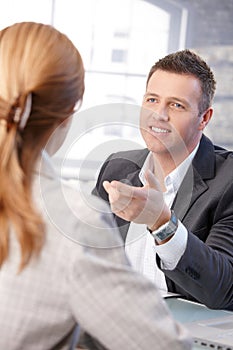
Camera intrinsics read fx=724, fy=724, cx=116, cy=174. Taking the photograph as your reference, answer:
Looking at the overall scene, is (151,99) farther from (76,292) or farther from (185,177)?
(76,292)

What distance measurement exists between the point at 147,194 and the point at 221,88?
10.3ft

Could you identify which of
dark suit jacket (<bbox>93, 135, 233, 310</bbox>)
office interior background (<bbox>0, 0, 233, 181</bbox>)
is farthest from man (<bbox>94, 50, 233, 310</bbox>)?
office interior background (<bbox>0, 0, 233, 181</bbox>)

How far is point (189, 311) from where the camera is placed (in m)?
1.50

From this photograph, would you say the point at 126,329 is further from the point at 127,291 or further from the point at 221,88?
the point at 221,88

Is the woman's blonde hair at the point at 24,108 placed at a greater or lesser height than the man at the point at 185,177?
greater

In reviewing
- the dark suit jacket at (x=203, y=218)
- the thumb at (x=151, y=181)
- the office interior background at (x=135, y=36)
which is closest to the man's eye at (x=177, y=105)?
the dark suit jacket at (x=203, y=218)

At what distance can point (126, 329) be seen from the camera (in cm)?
84

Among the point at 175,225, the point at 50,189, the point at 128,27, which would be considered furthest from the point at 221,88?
the point at 50,189

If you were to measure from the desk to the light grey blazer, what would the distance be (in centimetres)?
56

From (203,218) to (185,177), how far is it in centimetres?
14

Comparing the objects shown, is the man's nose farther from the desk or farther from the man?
the desk

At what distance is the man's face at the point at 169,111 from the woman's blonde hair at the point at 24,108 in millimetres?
879

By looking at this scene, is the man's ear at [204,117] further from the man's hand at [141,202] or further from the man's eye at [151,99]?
the man's hand at [141,202]

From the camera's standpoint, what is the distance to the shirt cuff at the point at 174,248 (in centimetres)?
142
